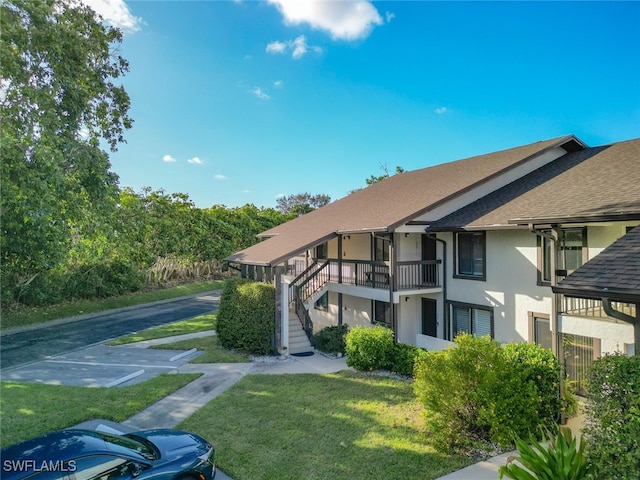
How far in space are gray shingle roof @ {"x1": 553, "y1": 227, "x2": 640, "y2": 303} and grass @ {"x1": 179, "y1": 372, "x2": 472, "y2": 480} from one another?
13.0 ft

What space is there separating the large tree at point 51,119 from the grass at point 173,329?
206 inches

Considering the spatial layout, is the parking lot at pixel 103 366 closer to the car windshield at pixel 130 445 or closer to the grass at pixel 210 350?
the grass at pixel 210 350

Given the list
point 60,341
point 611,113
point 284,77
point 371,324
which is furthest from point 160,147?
point 611,113

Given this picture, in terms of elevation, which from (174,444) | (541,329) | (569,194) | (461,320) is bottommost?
(174,444)

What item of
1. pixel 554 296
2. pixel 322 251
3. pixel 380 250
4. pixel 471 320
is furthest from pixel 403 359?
pixel 322 251

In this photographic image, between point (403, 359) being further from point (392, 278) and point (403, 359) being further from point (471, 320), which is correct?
point (471, 320)

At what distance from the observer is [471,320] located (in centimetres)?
1354

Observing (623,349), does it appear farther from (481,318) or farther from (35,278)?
(35,278)

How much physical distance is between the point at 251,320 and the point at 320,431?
23.7ft

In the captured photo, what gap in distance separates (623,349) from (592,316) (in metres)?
1.83

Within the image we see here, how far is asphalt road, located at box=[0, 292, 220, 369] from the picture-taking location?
1556 cm

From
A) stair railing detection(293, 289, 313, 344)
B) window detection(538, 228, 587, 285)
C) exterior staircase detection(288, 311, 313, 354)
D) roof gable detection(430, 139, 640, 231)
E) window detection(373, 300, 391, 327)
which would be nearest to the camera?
roof gable detection(430, 139, 640, 231)

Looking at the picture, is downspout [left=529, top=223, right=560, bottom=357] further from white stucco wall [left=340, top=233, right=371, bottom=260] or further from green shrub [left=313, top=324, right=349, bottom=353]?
white stucco wall [left=340, top=233, right=371, bottom=260]

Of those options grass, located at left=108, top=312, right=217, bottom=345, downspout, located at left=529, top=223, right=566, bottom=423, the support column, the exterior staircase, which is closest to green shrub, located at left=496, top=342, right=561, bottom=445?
downspout, located at left=529, top=223, right=566, bottom=423
